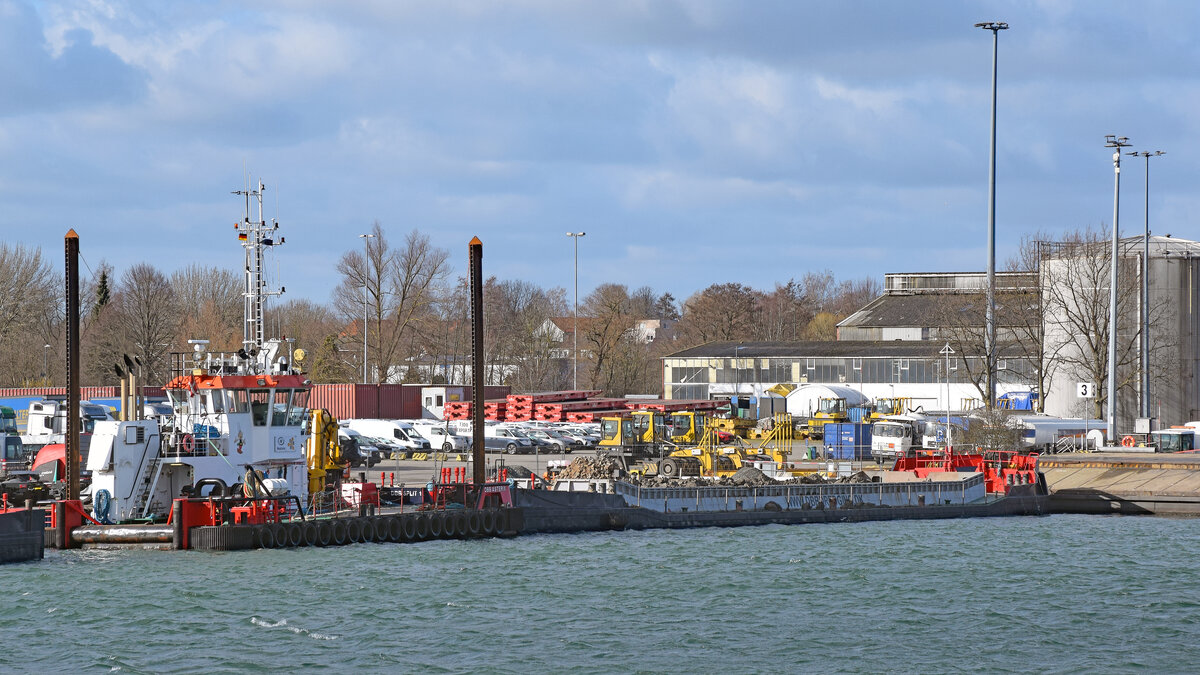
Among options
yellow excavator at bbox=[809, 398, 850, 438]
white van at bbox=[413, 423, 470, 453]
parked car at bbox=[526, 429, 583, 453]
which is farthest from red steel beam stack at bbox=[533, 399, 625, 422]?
yellow excavator at bbox=[809, 398, 850, 438]

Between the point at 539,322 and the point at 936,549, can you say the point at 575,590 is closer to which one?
the point at 936,549

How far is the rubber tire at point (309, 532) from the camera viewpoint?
116 ft

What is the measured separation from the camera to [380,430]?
6956 cm

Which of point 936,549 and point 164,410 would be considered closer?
point 936,549

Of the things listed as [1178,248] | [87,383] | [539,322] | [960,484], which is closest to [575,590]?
[960,484]

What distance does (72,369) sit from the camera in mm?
34031

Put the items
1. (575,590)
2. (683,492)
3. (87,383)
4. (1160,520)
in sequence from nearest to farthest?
(575,590)
(683,492)
(1160,520)
(87,383)

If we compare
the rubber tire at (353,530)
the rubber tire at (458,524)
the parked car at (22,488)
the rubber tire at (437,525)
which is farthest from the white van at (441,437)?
the rubber tire at (353,530)

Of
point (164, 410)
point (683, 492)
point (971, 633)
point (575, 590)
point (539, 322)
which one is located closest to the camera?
point (971, 633)

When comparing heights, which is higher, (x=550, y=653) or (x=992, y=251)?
(x=992, y=251)

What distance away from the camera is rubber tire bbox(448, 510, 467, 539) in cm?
3856

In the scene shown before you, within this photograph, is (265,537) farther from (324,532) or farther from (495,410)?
(495,410)

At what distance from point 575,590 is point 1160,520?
24.7 meters

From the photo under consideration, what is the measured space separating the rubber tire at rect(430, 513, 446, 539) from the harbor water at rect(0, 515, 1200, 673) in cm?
63
